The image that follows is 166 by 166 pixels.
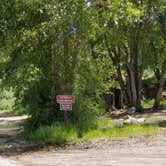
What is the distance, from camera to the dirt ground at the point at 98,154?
12984 mm

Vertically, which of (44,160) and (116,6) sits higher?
(116,6)

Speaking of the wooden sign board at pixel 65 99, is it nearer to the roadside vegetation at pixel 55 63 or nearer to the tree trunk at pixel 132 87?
the roadside vegetation at pixel 55 63

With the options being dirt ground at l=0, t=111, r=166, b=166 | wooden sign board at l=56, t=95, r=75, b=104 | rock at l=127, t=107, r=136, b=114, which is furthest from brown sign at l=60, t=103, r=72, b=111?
rock at l=127, t=107, r=136, b=114

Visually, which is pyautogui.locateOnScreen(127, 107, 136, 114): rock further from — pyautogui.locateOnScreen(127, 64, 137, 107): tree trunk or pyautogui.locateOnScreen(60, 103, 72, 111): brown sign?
pyautogui.locateOnScreen(60, 103, 72, 111): brown sign

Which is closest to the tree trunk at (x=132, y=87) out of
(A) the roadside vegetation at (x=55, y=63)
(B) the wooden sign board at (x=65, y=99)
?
(A) the roadside vegetation at (x=55, y=63)

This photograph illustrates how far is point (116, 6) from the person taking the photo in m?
18.9

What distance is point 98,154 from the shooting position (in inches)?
571

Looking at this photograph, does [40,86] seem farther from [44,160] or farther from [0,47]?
[44,160]

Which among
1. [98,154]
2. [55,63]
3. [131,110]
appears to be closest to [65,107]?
[55,63]

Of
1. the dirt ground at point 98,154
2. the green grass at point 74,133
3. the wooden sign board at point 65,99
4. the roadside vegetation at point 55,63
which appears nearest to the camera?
the dirt ground at point 98,154

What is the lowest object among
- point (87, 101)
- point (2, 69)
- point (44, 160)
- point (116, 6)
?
point (44, 160)

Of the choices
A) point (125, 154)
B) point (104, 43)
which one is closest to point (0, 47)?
point (125, 154)

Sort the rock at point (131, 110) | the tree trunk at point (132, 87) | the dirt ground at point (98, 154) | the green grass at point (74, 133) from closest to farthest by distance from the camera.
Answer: the dirt ground at point (98, 154), the green grass at point (74, 133), the rock at point (131, 110), the tree trunk at point (132, 87)

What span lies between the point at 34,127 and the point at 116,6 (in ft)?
17.9
